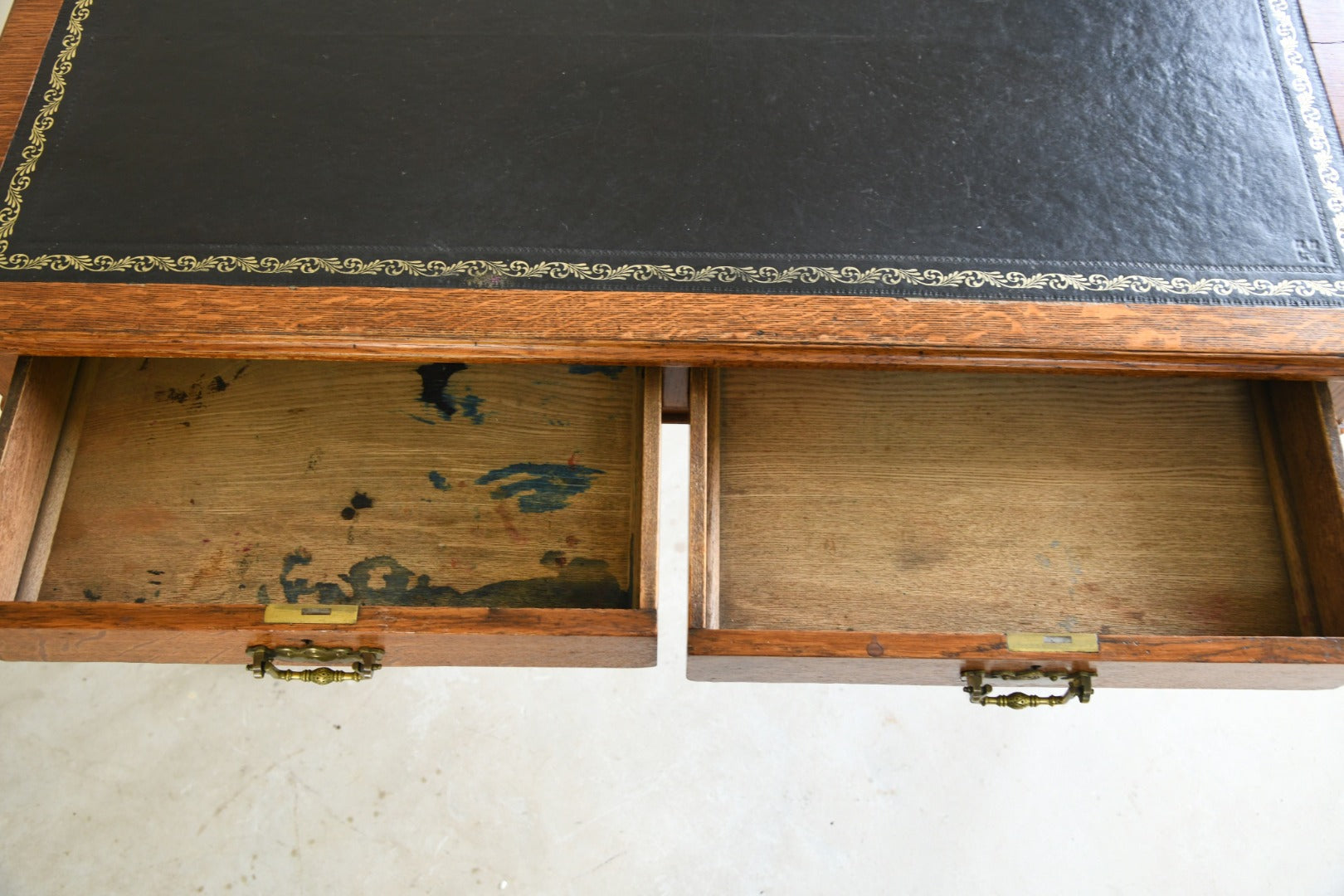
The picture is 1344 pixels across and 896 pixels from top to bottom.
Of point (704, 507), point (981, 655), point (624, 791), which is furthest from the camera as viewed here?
point (624, 791)

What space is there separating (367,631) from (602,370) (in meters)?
0.44

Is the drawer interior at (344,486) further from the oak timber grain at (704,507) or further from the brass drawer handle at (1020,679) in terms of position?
the brass drawer handle at (1020,679)

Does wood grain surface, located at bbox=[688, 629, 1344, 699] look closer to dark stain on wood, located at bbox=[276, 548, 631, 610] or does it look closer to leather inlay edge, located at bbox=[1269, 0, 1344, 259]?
dark stain on wood, located at bbox=[276, 548, 631, 610]

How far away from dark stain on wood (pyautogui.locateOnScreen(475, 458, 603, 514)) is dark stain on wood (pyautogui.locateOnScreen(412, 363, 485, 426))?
0.08 m

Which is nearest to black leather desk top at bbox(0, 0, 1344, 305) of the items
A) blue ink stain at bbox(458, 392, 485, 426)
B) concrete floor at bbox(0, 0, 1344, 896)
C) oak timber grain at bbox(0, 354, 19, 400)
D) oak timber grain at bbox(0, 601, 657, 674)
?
oak timber grain at bbox(0, 354, 19, 400)

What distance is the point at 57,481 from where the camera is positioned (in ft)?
4.08

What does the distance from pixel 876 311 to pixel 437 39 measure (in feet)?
2.07

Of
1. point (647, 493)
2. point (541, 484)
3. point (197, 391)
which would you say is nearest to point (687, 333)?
point (647, 493)

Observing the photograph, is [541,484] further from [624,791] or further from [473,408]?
[624,791]

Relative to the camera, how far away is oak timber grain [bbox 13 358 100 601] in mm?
1199

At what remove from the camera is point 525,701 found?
5.70ft

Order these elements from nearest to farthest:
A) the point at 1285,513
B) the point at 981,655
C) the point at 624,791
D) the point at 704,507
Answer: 1. the point at 981,655
2. the point at 704,507
3. the point at 1285,513
4. the point at 624,791

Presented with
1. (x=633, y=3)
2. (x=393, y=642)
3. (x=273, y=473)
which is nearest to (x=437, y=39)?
(x=633, y=3)

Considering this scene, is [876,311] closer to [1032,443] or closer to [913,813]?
[1032,443]
